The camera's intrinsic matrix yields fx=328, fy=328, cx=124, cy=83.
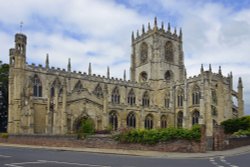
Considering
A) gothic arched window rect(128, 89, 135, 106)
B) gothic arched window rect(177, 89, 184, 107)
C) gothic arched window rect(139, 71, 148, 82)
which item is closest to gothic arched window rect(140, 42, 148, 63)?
gothic arched window rect(139, 71, 148, 82)

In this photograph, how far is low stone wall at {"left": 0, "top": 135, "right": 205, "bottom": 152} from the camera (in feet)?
74.1

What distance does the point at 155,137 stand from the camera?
2355 cm

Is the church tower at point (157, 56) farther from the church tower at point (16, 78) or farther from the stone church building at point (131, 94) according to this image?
the church tower at point (16, 78)

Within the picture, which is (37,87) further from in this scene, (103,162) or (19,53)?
(103,162)

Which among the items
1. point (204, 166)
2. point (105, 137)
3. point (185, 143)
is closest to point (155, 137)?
point (185, 143)

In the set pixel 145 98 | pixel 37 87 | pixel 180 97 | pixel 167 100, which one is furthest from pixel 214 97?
pixel 37 87

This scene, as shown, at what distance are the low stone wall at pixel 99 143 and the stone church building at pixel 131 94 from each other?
7862 mm

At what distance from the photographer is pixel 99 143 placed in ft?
86.2

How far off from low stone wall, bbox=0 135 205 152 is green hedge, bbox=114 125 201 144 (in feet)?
0.98

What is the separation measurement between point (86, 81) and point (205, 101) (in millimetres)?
20615

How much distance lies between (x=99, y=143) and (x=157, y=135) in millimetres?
5306

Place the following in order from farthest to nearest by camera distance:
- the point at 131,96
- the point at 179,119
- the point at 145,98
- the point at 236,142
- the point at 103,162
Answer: the point at 145,98 → the point at 131,96 → the point at 179,119 → the point at 236,142 → the point at 103,162

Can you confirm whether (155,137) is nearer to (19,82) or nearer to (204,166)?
(204,166)

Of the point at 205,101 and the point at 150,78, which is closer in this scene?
the point at 205,101
